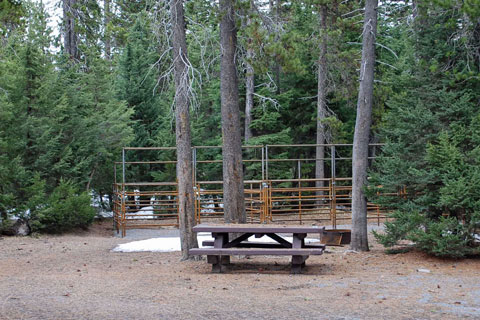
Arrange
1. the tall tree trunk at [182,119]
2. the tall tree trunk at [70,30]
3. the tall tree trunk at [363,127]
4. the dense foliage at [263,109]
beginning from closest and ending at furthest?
the dense foliage at [263,109], the tall tree trunk at [182,119], the tall tree trunk at [363,127], the tall tree trunk at [70,30]

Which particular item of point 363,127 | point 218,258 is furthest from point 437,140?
point 218,258

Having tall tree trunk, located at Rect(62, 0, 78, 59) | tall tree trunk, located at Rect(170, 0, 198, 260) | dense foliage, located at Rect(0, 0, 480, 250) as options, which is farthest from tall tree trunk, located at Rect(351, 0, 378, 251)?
tall tree trunk, located at Rect(62, 0, 78, 59)

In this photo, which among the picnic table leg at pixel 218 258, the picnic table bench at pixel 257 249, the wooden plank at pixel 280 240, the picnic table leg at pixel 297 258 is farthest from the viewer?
the wooden plank at pixel 280 240

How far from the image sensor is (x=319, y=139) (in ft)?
76.7

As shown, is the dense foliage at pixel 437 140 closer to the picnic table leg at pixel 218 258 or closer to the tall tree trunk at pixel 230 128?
the tall tree trunk at pixel 230 128

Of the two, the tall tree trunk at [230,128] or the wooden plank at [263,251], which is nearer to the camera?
the wooden plank at [263,251]

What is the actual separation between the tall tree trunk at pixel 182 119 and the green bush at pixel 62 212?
→ 241 inches

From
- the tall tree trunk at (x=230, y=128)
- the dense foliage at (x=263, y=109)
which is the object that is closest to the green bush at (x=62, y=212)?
the dense foliage at (x=263, y=109)

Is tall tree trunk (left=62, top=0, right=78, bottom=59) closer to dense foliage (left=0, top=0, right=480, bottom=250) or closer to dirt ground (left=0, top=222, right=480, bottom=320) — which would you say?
dense foliage (left=0, top=0, right=480, bottom=250)

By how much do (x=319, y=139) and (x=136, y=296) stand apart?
17.1 m

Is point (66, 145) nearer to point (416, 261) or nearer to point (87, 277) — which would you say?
point (87, 277)

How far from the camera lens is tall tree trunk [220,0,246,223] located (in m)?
10.6

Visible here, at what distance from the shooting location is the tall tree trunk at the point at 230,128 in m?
10.6

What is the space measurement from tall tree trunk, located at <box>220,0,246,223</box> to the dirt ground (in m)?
1.01
